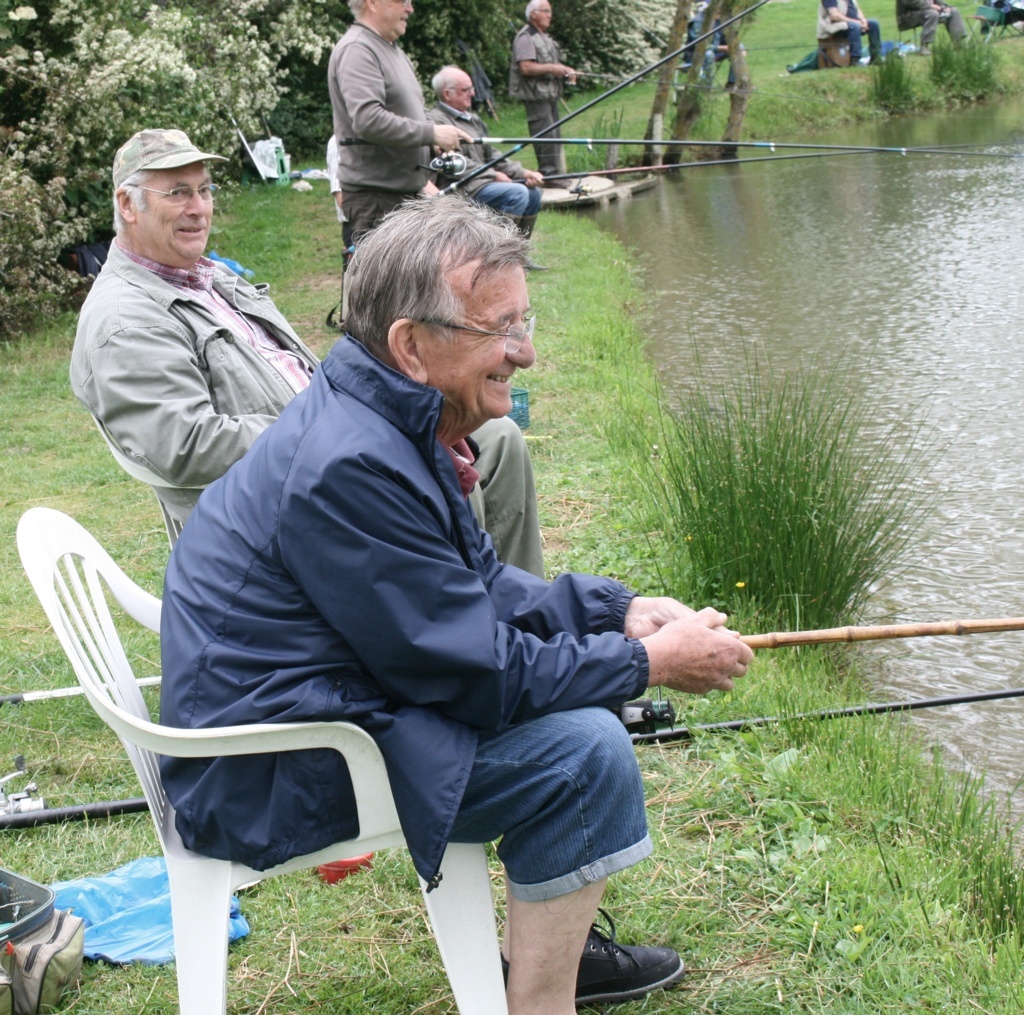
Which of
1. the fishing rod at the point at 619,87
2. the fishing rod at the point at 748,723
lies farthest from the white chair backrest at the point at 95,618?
the fishing rod at the point at 619,87

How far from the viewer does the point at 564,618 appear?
2.18m

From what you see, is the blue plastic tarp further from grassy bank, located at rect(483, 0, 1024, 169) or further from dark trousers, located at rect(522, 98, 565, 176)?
grassy bank, located at rect(483, 0, 1024, 169)

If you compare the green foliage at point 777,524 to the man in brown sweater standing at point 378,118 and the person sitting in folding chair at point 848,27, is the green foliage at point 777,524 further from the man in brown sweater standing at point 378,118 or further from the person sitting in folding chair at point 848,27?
the person sitting in folding chair at point 848,27

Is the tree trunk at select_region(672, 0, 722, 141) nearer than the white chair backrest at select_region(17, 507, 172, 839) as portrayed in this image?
No

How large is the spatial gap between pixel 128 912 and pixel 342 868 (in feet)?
1.32

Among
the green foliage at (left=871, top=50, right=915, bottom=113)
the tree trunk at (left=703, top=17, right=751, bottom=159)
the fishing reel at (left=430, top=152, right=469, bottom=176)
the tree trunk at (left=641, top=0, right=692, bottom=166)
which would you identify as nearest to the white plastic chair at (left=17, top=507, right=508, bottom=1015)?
the fishing reel at (left=430, top=152, right=469, bottom=176)

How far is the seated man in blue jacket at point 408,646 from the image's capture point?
1729mm

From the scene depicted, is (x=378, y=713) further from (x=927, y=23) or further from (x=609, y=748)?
(x=927, y=23)

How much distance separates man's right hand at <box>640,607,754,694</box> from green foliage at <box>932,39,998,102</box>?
1631cm

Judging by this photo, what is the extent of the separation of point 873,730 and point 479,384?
4.81ft

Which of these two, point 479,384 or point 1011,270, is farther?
point 1011,270

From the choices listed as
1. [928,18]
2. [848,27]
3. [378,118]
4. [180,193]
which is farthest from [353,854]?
[928,18]

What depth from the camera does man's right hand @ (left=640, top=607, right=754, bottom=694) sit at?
6.43 ft

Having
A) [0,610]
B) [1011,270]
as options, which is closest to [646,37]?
[1011,270]
